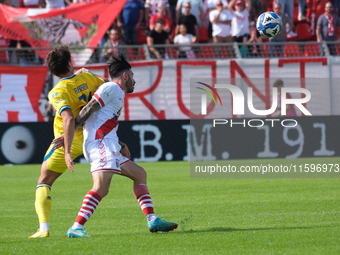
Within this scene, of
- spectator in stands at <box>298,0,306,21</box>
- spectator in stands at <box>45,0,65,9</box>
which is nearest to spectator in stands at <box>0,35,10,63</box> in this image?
spectator in stands at <box>45,0,65,9</box>

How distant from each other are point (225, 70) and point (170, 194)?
7355mm

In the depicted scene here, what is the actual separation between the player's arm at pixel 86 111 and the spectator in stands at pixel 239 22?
1187cm

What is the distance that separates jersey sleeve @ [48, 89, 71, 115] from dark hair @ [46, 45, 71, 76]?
276mm

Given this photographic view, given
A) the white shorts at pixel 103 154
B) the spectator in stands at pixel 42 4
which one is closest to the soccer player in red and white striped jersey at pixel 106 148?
the white shorts at pixel 103 154

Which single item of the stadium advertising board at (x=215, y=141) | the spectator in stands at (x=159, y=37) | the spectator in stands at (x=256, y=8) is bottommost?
the stadium advertising board at (x=215, y=141)

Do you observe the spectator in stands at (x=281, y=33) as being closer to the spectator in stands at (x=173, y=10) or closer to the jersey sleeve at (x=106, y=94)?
the spectator in stands at (x=173, y=10)

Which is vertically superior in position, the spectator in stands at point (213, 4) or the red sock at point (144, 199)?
the spectator in stands at point (213, 4)

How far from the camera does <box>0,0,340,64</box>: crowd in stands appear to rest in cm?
1655

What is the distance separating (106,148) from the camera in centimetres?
587

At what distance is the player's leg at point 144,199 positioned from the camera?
20.0ft

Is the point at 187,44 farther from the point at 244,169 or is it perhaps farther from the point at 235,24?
the point at 244,169

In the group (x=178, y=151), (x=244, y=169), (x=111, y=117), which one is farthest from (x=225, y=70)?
(x=111, y=117)

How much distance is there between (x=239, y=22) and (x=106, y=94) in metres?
11.9

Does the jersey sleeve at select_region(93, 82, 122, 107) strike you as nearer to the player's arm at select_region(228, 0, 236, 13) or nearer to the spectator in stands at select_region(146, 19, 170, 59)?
the spectator in stands at select_region(146, 19, 170, 59)
